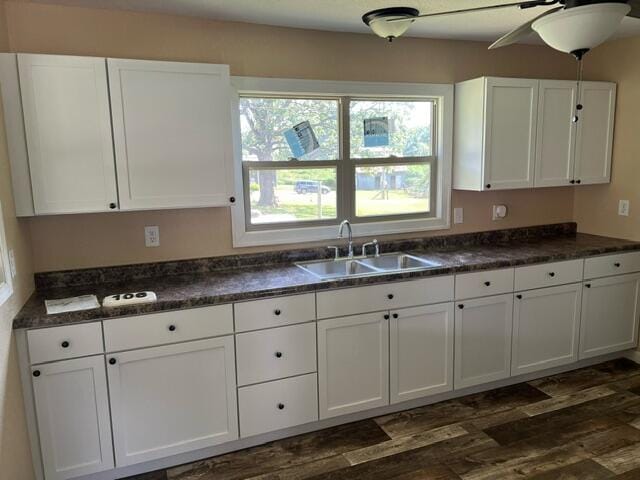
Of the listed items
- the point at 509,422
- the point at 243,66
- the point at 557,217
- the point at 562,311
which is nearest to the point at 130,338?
the point at 243,66

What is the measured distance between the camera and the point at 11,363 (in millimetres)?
1954

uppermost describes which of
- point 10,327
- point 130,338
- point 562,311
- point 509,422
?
point 10,327

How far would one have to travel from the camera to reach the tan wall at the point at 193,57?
7.98 ft

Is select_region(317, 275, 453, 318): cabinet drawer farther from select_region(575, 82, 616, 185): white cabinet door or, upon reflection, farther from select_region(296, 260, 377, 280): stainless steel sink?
select_region(575, 82, 616, 185): white cabinet door

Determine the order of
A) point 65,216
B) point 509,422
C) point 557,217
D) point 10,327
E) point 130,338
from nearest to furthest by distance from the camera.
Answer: point 10,327
point 130,338
point 65,216
point 509,422
point 557,217

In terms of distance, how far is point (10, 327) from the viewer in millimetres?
1972

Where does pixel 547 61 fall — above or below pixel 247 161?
above

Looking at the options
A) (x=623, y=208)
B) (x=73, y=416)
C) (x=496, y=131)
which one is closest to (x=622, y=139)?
(x=623, y=208)

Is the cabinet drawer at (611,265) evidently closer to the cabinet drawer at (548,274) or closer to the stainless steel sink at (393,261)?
the cabinet drawer at (548,274)

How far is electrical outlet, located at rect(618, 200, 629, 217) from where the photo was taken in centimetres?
348

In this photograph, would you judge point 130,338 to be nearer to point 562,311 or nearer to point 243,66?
point 243,66

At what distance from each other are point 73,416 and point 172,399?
0.44 m

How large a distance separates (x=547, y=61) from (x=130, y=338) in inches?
138

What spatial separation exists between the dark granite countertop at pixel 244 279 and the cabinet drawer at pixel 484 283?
0.15 feet
